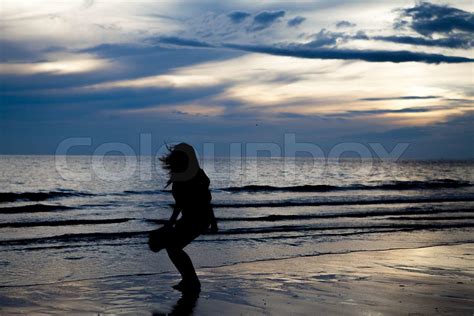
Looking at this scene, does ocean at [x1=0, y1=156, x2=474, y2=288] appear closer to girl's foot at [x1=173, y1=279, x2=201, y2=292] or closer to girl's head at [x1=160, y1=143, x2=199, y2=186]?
girl's foot at [x1=173, y1=279, x2=201, y2=292]

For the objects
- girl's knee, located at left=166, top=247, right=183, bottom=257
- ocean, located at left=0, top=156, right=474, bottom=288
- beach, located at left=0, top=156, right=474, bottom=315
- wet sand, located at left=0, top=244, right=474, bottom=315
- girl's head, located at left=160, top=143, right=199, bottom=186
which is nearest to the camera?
wet sand, located at left=0, top=244, right=474, bottom=315

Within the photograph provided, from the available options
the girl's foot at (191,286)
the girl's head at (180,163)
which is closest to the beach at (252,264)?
the girl's foot at (191,286)

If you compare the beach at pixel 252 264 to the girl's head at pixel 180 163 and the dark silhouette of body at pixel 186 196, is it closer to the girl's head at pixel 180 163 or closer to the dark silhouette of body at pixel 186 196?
the dark silhouette of body at pixel 186 196

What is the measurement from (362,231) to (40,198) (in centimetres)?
1983

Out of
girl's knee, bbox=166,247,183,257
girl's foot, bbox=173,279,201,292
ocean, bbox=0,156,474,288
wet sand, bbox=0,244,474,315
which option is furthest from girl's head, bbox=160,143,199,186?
ocean, bbox=0,156,474,288

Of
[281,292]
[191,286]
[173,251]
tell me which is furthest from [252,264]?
[173,251]

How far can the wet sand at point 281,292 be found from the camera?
684 centimetres

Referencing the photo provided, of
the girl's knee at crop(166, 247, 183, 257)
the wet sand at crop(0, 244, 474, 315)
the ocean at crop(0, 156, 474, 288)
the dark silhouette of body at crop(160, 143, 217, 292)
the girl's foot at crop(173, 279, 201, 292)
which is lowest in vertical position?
the ocean at crop(0, 156, 474, 288)

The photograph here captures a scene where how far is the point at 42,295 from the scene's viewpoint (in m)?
7.75

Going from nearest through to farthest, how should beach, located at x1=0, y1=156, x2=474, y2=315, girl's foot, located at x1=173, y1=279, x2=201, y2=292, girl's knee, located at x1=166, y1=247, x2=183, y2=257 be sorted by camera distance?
beach, located at x1=0, y1=156, x2=474, y2=315 → girl's knee, located at x1=166, y1=247, x2=183, y2=257 → girl's foot, located at x1=173, y1=279, x2=201, y2=292

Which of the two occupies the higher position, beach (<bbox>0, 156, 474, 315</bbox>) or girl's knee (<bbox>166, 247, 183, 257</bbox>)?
girl's knee (<bbox>166, 247, 183, 257</bbox>)

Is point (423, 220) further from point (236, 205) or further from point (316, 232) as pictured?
point (236, 205)

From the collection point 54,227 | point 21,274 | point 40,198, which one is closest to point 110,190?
point 40,198

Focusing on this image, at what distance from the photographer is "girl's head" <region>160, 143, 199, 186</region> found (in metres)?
7.43
